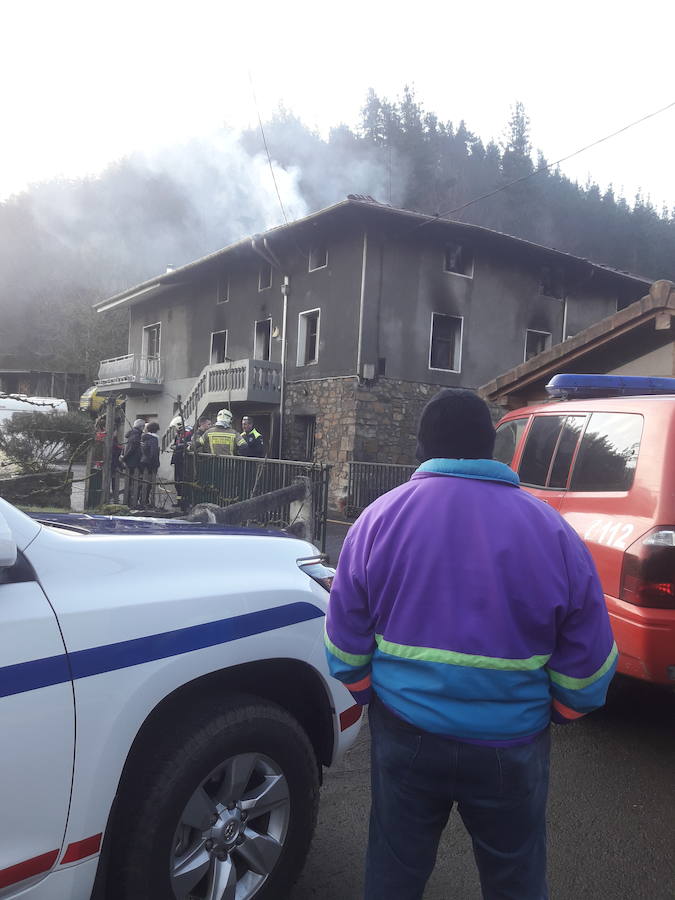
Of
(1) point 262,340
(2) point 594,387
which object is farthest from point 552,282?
(2) point 594,387

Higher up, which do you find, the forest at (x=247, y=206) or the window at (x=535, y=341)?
the forest at (x=247, y=206)

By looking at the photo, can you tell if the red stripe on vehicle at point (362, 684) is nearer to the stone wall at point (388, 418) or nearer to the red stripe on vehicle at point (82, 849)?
the red stripe on vehicle at point (82, 849)

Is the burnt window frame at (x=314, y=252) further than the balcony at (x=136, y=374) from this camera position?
No

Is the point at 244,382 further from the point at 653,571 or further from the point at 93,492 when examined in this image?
the point at 653,571

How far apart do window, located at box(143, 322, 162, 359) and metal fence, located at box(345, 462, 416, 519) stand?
16.0 meters

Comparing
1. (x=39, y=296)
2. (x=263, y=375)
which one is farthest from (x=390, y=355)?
(x=39, y=296)

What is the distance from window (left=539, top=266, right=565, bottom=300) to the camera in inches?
820

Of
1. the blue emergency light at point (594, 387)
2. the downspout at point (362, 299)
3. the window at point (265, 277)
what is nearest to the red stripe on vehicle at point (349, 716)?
the blue emergency light at point (594, 387)

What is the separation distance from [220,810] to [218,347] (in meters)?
22.9

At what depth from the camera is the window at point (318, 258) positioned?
19266 millimetres

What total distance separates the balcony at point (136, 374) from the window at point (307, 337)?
29.0 ft

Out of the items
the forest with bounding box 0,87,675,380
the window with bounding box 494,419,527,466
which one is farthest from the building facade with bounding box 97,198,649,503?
the forest with bounding box 0,87,675,380

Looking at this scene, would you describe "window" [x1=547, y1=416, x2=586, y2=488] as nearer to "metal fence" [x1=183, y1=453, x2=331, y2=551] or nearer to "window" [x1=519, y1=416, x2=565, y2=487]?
"window" [x1=519, y1=416, x2=565, y2=487]

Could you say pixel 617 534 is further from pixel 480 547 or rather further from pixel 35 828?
pixel 35 828
